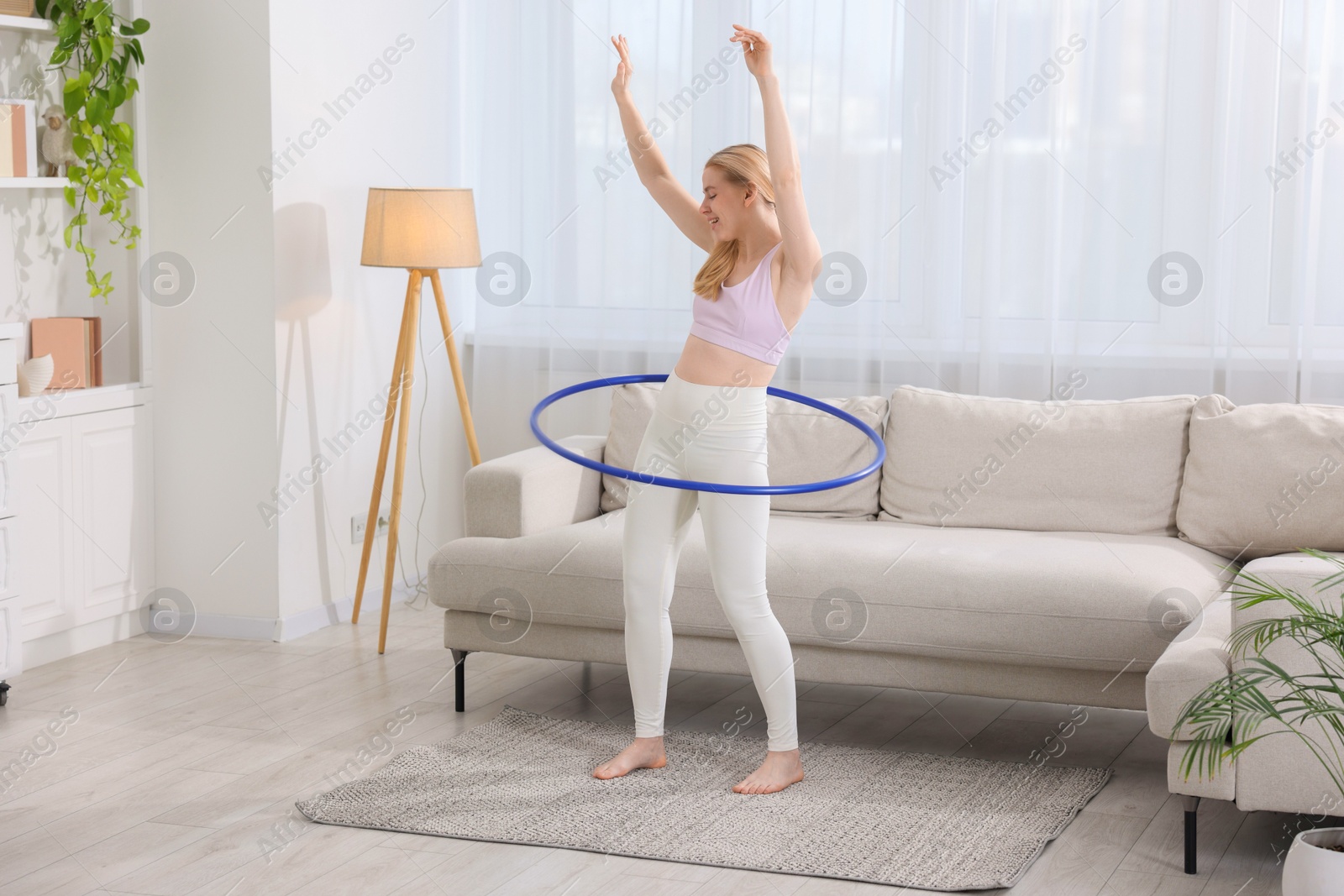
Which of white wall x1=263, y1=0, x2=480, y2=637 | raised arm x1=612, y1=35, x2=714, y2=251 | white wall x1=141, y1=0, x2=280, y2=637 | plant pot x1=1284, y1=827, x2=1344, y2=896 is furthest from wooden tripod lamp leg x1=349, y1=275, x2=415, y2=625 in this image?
plant pot x1=1284, y1=827, x2=1344, y2=896

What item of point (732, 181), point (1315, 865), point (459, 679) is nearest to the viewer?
point (1315, 865)

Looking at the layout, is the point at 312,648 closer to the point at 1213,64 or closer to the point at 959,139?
the point at 959,139

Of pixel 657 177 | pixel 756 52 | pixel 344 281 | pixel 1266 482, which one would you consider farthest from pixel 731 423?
pixel 344 281

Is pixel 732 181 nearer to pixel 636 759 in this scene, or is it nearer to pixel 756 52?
pixel 756 52

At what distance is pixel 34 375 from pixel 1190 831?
3274mm

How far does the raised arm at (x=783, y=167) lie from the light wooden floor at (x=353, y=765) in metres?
1.22

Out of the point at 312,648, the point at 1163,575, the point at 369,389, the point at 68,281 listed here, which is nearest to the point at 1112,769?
the point at 1163,575

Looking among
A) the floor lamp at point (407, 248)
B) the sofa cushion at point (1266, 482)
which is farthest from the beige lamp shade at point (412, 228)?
the sofa cushion at point (1266, 482)

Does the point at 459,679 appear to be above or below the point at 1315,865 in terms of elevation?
below

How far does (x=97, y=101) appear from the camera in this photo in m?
4.10

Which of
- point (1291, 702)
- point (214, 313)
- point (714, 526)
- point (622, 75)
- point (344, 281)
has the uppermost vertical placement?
point (622, 75)

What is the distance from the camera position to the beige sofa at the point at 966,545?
3195mm

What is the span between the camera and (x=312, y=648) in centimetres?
441

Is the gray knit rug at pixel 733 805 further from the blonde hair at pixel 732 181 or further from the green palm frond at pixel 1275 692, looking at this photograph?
the blonde hair at pixel 732 181
